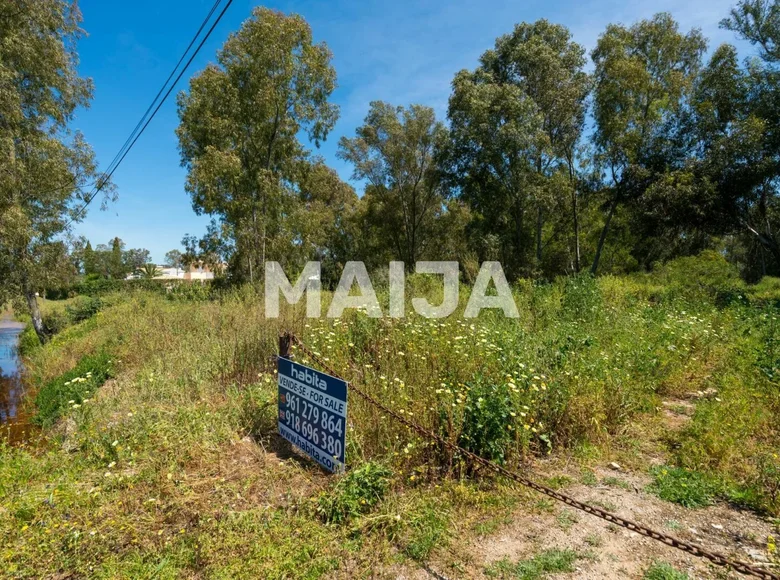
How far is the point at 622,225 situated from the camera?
19672mm

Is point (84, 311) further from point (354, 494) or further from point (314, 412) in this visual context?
point (354, 494)

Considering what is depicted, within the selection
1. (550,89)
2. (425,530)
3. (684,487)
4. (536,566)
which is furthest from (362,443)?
(550,89)

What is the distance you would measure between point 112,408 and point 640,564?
192 inches

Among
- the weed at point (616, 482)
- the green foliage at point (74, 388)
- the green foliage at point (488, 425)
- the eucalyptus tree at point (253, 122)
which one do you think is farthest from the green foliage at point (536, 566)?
the eucalyptus tree at point (253, 122)

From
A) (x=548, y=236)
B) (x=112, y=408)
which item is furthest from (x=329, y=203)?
(x=112, y=408)

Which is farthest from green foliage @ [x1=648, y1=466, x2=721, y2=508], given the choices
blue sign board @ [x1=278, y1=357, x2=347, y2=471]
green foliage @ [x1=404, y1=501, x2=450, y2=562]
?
blue sign board @ [x1=278, y1=357, x2=347, y2=471]

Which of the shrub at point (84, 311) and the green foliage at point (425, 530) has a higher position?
the shrub at point (84, 311)

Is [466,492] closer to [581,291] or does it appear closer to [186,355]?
[186,355]

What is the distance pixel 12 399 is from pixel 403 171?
18780mm

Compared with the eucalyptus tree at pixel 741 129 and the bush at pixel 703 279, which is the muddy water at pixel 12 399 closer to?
the bush at pixel 703 279

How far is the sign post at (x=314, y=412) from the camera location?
2.78m

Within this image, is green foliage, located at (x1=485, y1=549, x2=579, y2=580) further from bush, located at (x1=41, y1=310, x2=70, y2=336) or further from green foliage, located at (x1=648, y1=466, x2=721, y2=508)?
bush, located at (x1=41, y1=310, x2=70, y2=336)

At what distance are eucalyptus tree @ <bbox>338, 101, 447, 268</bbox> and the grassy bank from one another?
15.9m

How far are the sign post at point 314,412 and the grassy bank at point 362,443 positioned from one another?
0.20 m
